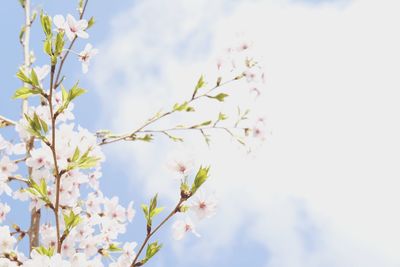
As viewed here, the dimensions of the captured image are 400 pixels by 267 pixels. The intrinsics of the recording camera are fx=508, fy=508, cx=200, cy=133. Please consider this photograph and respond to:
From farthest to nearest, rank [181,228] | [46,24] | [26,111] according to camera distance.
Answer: [26,111]
[181,228]
[46,24]

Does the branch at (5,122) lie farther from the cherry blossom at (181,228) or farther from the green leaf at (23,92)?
the cherry blossom at (181,228)

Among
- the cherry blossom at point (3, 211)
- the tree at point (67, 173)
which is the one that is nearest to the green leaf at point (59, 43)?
the tree at point (67, 173)

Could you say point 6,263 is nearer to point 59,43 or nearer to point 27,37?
point 59,43

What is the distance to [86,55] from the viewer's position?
3.32 metres

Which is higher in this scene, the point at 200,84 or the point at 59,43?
the point at 200,84

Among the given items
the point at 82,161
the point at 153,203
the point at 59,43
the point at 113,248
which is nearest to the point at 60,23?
the point at 59,43

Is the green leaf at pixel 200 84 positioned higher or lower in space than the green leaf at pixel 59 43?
higher

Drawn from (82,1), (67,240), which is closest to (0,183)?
(67,240)

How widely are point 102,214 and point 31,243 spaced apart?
837 mm

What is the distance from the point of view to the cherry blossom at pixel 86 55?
3.32 m

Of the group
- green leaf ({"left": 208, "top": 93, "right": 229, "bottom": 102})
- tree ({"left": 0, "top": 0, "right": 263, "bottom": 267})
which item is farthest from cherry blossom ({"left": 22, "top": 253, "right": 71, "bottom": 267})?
green leaf ({"left": 208, "top": 93, "right": 229, "bottom": 102})

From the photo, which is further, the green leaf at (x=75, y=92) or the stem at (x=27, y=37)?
the stem at (x=27, y=37)

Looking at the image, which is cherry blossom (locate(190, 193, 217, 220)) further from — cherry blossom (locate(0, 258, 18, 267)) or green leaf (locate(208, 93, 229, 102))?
green leaf (locate(208, 93, 229, 102))

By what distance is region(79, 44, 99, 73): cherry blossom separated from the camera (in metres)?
3.32
